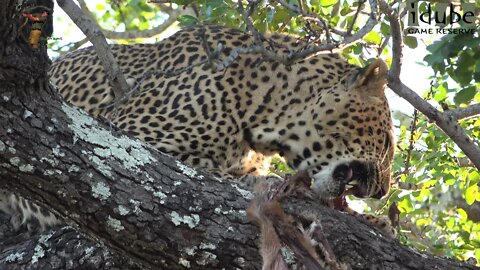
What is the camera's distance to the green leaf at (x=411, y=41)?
5676mm

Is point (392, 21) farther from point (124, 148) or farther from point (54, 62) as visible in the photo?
point (54, 62)

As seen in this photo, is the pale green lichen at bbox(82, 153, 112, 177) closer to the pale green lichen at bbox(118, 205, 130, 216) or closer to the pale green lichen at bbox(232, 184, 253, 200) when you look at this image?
the pale green lichen at bbox(118, 205, 130, 216)

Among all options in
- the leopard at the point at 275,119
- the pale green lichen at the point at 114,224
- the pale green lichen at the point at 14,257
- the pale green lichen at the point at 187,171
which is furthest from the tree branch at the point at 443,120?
the pale green lichen at the point at 14,257

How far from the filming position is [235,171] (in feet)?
19.8

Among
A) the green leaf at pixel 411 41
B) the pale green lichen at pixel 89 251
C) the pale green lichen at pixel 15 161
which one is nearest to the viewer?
the pale green lichen at pixel 15 161

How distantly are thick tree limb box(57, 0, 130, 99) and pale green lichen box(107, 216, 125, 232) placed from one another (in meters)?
1.78

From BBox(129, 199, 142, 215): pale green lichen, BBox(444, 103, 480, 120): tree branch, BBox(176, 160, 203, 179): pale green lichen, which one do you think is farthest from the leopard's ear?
BBox(129, 199, 142, 215): pale green lichen

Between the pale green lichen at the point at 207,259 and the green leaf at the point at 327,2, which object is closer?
the pale green lichen at the point at 207,259

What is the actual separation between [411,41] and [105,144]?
2.48 metres

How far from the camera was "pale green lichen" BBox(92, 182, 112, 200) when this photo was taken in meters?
3.86

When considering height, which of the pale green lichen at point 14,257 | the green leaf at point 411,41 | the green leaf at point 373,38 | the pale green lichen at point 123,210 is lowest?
the pale green lichen at point 14,257

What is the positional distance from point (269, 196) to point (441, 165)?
150 inches

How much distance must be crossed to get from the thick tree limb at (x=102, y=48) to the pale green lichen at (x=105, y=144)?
1475mm

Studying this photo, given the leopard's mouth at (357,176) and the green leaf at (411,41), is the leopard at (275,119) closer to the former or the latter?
the leopard's mouth at (357,176)
